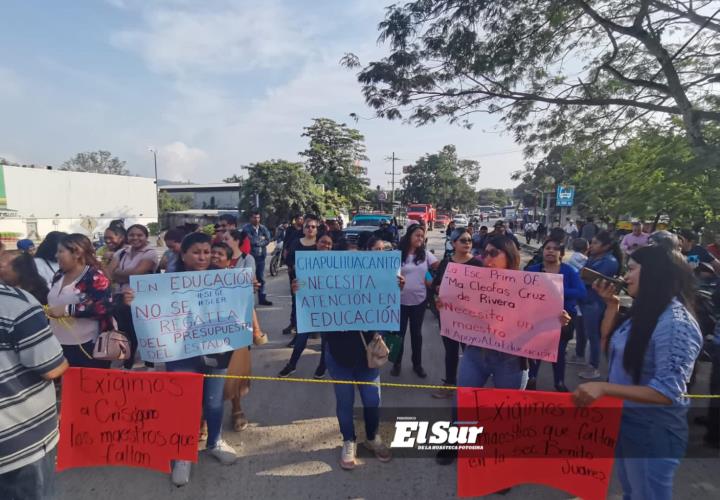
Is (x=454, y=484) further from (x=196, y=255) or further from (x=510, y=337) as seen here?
(x=196, y=255)

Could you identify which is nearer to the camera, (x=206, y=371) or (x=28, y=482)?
(x=28, y=482)

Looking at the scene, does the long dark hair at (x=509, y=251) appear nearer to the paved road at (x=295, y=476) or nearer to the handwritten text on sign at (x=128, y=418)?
the paved road at (x=295, y=476)

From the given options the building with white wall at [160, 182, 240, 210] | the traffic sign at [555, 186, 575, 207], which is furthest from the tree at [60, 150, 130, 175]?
the traffic sign at [555, 186, 575, 207]

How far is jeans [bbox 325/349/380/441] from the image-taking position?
9.49 ft

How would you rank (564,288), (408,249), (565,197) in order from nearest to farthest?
(564,288)
(408,249)
(565,197)

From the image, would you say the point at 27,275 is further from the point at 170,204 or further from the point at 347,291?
the point at 170,204

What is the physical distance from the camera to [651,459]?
6.15ft

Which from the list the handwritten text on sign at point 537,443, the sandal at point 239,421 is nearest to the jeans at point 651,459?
the handwritten text on sign at point 537,443

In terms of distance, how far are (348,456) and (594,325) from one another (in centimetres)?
349

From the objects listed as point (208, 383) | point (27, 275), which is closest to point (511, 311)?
point (208, 383)

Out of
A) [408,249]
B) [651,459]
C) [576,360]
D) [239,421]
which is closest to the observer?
[651,459]

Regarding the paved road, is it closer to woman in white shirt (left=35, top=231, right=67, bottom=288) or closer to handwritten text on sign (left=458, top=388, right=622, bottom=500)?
handwritten text on sign (left=458, top=388, right=622, bottom=500)

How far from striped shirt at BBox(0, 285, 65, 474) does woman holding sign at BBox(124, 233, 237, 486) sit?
103 cm

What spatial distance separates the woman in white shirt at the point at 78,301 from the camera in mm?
2926
